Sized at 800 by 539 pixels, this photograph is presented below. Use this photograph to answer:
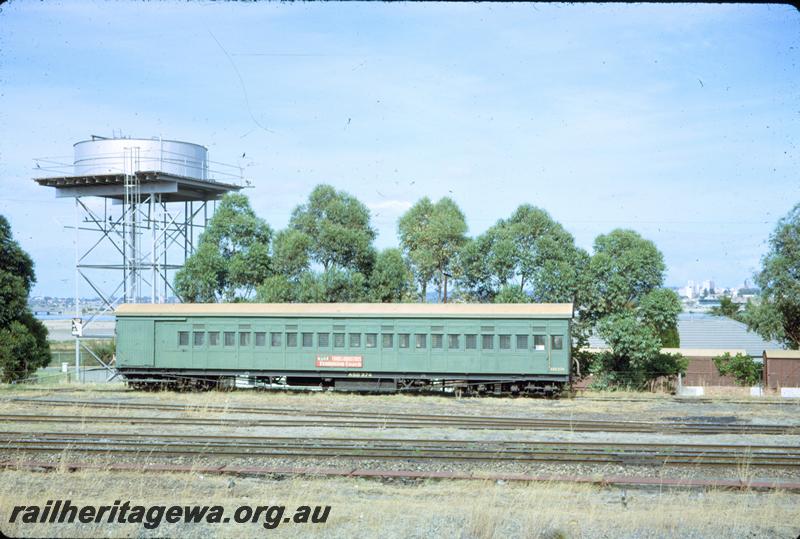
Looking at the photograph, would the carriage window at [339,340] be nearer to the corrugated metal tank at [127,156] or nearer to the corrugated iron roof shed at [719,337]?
the corrugated metal tank at [127,156]

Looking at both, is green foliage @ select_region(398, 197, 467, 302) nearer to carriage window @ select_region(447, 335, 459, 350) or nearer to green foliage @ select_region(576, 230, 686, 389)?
green foliage @ select_region(576, 230, 686, 389)

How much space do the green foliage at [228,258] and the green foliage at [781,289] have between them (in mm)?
23740

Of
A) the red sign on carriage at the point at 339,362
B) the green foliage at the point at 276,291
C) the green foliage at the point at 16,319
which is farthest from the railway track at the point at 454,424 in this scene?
the green foliage at the point at 16,319

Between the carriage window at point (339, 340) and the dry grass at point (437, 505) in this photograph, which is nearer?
the dry grass at point (437, 505)

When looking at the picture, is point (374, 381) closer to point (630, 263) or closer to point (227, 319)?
point (227, 319)

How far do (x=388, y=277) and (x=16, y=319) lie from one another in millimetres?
17584

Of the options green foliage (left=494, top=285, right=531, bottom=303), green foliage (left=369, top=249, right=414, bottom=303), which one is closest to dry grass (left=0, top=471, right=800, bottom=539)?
green foliage (left=494, top=285, right=531, bottom=303)

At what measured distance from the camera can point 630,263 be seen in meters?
28.1

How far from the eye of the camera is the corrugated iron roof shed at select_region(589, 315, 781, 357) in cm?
4119

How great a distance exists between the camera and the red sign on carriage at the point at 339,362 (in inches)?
941

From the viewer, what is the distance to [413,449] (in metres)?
13.7

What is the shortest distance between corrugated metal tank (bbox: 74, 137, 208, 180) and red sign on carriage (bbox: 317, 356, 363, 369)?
17283mm

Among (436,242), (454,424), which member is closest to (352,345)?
(454,424)

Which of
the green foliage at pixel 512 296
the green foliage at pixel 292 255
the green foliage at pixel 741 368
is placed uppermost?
the green foliage at pixel 292 255
